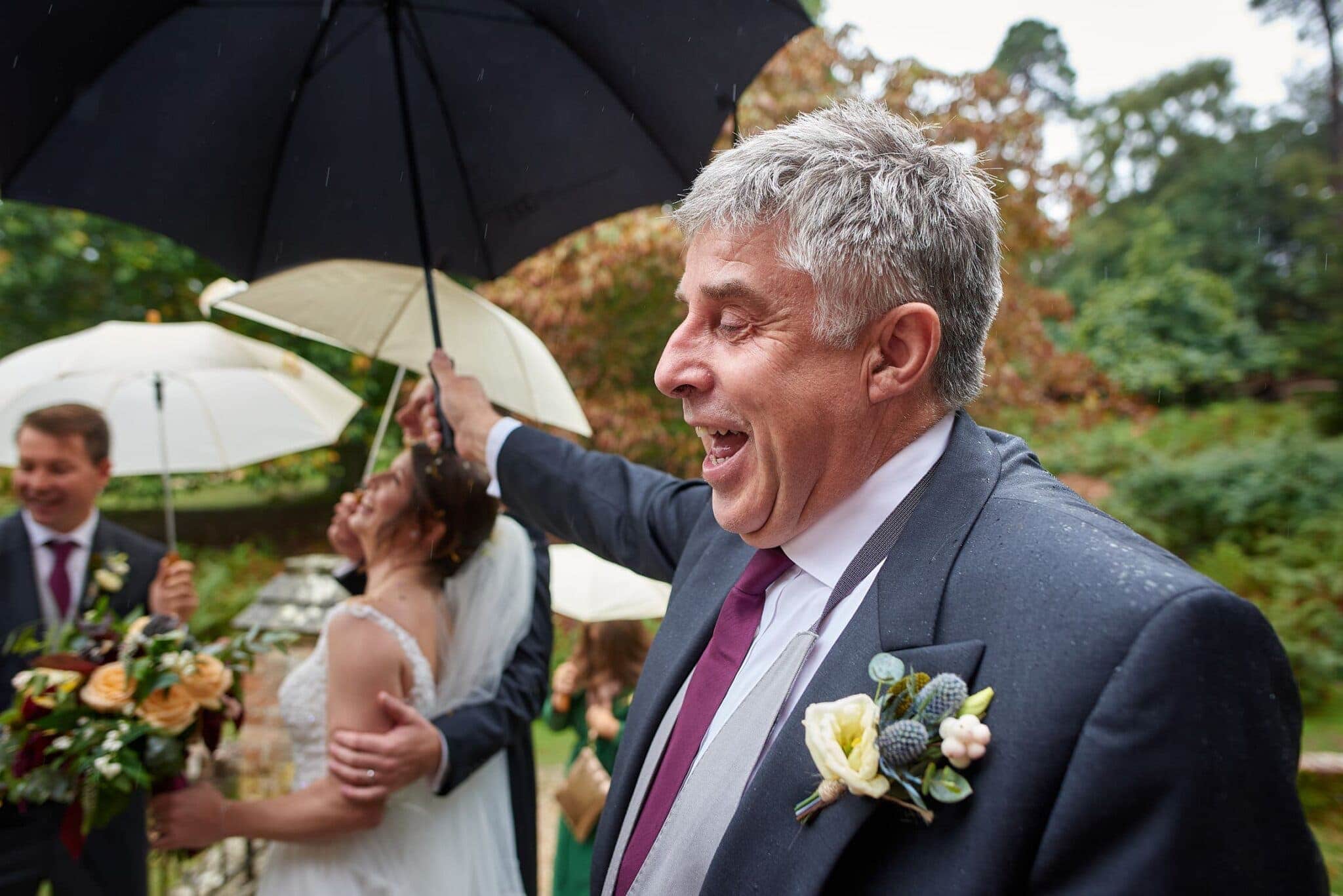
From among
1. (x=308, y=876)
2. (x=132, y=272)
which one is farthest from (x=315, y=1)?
(x=132, y=272)

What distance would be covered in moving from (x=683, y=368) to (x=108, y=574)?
289 centimetres

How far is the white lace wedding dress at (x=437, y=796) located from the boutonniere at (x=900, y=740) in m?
1.80

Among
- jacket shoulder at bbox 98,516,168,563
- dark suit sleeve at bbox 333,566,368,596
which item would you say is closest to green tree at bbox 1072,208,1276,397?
dark suit sleeve at bbox 333,566,368,596

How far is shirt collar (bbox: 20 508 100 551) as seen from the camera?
386cm

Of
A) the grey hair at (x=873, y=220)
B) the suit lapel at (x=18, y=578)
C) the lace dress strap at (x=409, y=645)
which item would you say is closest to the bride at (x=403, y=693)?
the lace dress strap at (x=409, y=645)

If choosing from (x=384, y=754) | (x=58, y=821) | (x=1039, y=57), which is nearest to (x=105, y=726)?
(x=384, y=754)

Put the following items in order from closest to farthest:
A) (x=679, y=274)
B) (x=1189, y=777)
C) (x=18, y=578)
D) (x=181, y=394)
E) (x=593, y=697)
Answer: (x=1189, y=777)
(x=18, y=578)
(x=181, y=394)
(x=593, y=697)
(x=679, y=274)

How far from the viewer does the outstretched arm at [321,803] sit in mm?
2562

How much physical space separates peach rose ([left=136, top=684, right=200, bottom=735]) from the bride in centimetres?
23

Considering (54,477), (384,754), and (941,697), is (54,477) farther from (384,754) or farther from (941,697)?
(941,697)

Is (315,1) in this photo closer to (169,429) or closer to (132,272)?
(169,429)

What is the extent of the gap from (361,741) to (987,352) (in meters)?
5.74

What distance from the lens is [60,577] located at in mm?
3863

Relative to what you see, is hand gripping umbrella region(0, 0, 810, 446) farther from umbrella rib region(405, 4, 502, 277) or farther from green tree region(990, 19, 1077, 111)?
green tree region(990, 19, 1077, 111)
